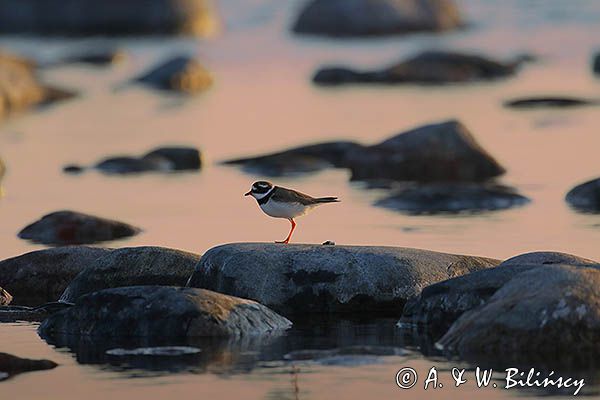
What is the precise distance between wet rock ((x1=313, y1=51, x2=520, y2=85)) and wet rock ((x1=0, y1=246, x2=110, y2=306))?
20496 millimetres

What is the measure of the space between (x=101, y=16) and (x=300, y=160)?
3344 cm

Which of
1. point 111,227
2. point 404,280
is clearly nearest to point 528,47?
point 111,227

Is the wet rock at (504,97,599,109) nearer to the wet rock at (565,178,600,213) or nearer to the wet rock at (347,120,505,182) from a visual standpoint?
the wet rock at (347,120,505,182)

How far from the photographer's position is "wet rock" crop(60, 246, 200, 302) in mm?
16266

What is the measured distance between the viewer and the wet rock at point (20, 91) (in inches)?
1362

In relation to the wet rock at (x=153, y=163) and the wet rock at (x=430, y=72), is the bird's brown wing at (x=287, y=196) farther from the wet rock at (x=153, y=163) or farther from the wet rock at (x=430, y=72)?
the wet rock at (x=430, y=72)

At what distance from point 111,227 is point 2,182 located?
4946 mm

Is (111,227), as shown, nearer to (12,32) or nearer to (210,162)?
(210,162)

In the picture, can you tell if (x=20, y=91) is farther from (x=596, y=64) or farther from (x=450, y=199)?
(x=450, y=199)

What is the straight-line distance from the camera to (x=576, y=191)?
856 inches

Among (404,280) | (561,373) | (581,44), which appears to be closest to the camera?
(561,373)

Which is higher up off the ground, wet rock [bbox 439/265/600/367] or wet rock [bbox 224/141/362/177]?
wet rock [bbox 224/141/362/177]

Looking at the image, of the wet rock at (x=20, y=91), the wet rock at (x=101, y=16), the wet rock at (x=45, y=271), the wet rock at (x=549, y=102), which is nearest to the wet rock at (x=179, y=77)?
the wet rock at (x=20, y=91)

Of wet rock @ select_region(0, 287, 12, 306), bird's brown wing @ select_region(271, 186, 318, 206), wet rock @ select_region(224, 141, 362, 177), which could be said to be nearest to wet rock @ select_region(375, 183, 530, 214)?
wet rock @ select_region(224, 141, 362, 177)
